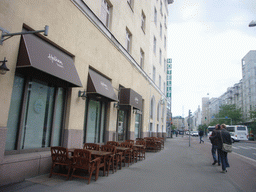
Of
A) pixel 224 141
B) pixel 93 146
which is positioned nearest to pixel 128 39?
pixel 93 146

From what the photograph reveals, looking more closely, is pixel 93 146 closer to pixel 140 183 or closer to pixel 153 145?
pixel 140 183

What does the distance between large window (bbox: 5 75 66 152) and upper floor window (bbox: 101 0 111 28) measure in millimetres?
5262

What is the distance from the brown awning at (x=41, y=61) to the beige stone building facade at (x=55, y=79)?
0.09 ft

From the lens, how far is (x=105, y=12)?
35.3 feet

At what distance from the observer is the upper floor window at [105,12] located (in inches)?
409

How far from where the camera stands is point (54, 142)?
23.0ft

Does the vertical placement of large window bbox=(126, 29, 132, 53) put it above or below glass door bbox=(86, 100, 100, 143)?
above

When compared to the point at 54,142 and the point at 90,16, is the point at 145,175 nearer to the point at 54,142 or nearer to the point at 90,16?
the point at 54,142

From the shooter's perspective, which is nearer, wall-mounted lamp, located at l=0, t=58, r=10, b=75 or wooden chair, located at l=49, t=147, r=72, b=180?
wall-mounted lamp, located at l=0, t=58, r=10, b=75

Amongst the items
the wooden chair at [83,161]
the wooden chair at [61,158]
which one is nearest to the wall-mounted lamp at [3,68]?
the wooden chair at [61,158]

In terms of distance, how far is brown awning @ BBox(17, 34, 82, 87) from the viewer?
5.08 meters

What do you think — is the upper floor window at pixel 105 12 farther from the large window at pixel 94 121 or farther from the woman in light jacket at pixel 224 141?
the woman in light jacket at pixel 224 141

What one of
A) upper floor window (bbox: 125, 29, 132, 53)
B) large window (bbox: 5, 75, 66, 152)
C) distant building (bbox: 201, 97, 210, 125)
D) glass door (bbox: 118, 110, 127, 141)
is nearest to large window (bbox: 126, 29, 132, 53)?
upper floor window (bbox: 125, 29, 132, 53)

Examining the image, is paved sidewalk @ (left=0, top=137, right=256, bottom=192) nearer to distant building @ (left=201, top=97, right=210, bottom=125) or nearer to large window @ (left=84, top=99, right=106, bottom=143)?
large window @ (left=84, top=99, right=106, bottom=143)
